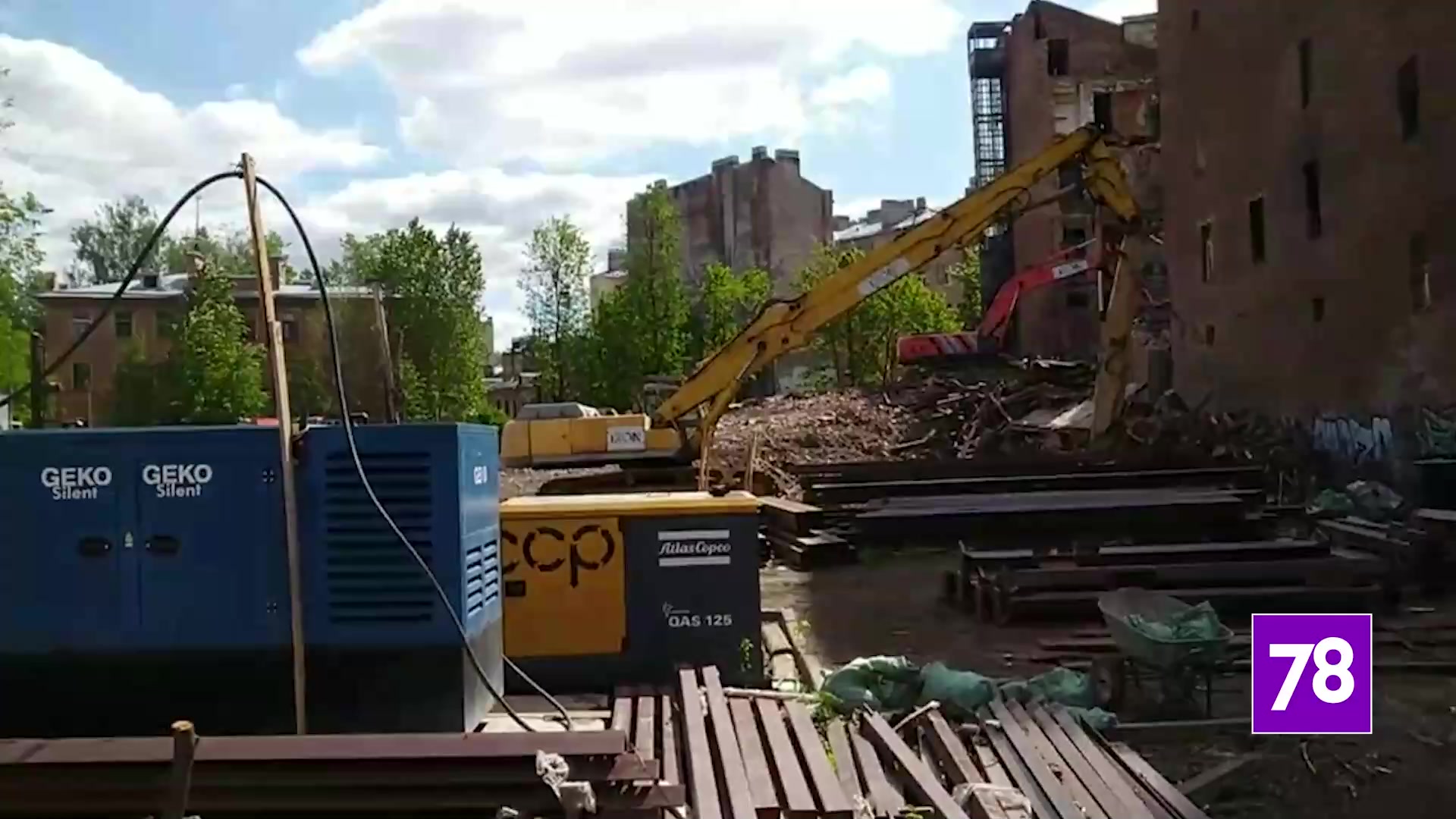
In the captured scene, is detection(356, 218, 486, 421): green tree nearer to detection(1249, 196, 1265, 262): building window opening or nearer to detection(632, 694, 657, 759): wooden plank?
detection(1249, 196, 1265, 262): building window opening

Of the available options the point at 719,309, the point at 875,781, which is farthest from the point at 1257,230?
the point at 719,309

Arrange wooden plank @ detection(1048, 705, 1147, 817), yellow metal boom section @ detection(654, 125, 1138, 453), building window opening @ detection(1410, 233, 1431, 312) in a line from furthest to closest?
building window opening @ detection(1410, 233, 1431, 312) → yellow metal boom section @ detection(654, 125, 1138, 453) → wooden plank @ detection(1048, 705, 1147, 817)

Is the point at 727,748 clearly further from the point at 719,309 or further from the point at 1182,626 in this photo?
the point at 719,309

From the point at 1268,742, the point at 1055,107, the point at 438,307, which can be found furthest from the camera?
the point at 438,307

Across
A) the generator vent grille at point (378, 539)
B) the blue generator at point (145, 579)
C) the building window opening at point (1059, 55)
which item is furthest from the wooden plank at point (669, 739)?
the building window opening at point (1059, 55)

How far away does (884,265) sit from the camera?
2102 cm

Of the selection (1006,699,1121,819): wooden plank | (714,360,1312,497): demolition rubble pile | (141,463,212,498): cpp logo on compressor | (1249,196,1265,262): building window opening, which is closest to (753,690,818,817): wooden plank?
(1006,699,1121,819): wooden plank

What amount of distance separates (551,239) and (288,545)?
5290cm

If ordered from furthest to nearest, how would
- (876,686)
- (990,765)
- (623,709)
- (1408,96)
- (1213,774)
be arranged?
1. (1408,96)
2. (876,686)
3. (1213,774)
4. (623,709)
5. (990,765)

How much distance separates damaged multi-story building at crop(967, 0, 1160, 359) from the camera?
49656 mm

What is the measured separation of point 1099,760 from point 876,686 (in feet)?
4.59

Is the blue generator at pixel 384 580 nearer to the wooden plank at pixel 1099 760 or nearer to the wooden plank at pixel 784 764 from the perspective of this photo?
the wooden plank at pixel 784 764

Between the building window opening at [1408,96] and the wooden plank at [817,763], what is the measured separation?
18.0 metres

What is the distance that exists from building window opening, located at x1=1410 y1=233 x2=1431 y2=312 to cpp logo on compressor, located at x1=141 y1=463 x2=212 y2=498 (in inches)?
763
